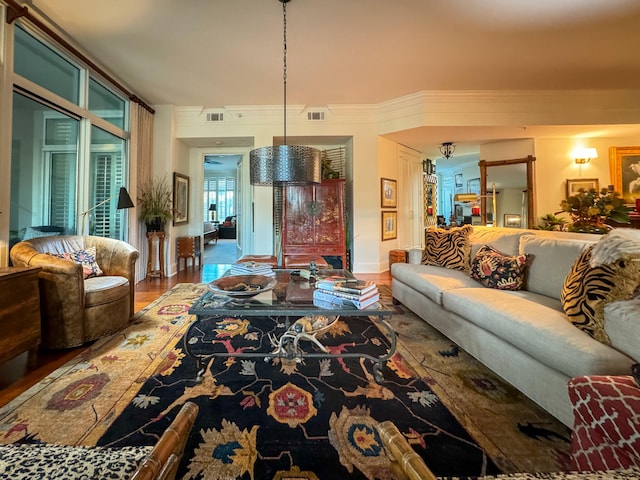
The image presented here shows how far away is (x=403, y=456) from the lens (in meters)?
0.64

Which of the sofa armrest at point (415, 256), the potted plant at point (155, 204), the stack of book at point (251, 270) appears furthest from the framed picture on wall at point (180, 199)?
the sofa armrest at point (415, 256)

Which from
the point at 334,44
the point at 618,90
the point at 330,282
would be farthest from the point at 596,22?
the point at 330,282

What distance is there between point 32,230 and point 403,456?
3.84 meters

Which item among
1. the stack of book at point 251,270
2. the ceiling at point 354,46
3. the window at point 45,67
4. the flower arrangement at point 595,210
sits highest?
the ceiling at point 354,46

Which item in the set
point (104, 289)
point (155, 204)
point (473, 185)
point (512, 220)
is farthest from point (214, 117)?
point (473, 185)

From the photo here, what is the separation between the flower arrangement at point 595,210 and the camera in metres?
2.89

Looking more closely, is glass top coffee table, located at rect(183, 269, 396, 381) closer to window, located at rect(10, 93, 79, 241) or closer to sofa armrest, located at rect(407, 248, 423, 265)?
sofa armrest, located at rect(407, 248, 423, 265)

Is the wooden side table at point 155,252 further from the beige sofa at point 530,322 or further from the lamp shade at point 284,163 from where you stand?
the beige sofa at point 530,322

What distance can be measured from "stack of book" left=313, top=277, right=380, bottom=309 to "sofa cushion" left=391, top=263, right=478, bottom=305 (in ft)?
2.80

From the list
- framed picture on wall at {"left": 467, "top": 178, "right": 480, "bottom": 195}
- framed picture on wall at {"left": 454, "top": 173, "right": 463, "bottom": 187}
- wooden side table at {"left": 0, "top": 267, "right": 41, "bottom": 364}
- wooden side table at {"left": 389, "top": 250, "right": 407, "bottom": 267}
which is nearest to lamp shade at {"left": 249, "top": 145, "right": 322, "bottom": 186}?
wooden side table at {"left": 0, "top": 267, "right": 41, "bottom": 364}

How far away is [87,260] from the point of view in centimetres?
267

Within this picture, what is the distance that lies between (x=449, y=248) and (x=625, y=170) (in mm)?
4667

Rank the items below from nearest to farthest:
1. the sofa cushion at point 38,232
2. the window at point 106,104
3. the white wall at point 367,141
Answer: the sofa cushion at point 38,232 → the window at point 106,104 → the white wall at point 367,141

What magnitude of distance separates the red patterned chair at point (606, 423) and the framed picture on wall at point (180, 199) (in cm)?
531
